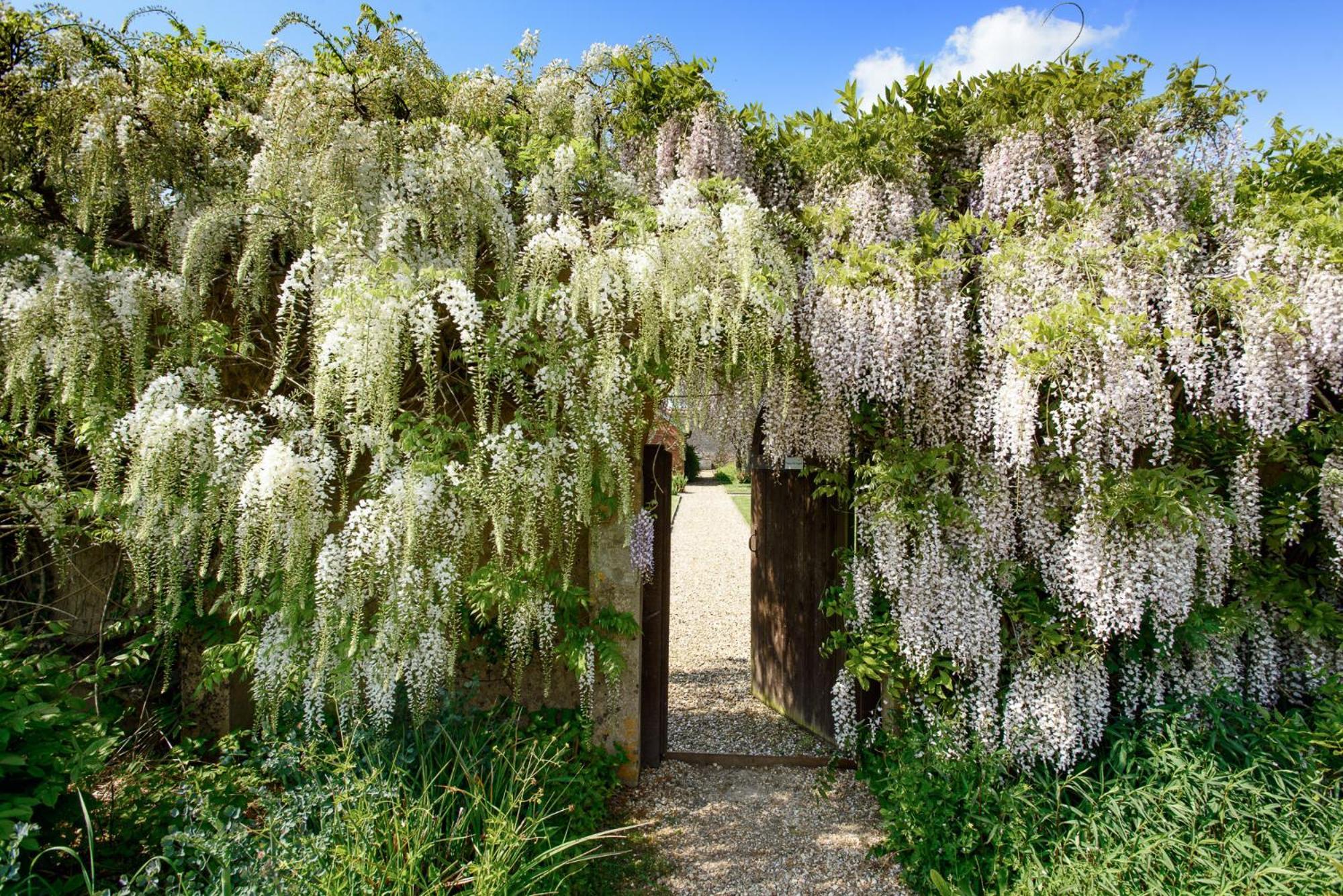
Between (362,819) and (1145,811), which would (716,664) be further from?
(362,819)

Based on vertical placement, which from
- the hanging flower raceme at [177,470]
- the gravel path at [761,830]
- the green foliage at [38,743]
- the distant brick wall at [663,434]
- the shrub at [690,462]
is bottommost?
the gravel path at [761,830]

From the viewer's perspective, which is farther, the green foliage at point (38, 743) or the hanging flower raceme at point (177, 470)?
the hanging flower raceme at point (177, 470)

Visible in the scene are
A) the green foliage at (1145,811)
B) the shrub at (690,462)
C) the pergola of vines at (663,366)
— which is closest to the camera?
the green foliage at (1145,811)

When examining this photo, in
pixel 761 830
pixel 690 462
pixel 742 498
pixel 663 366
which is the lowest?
pixel 761 830

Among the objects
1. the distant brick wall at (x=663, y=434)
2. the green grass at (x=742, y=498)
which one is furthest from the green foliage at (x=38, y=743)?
the green grass at (x=742, y=498)

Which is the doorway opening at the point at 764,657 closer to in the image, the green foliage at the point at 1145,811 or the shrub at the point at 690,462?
the green foliage at the point at 1145,811

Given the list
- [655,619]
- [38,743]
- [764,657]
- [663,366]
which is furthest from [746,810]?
[38,743]

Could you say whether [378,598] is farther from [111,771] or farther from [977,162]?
[977,162]

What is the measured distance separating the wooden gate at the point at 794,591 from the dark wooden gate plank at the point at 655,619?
2.58ft

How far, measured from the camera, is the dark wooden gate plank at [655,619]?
3854 millimetres

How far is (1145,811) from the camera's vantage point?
8.34 ft

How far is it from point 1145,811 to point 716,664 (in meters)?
3.73

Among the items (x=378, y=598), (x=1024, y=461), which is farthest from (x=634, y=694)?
(x=1024, y=461)

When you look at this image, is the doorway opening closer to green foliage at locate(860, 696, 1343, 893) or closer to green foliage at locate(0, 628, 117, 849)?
green foliage at locate(860, 696, 1343, 893)
